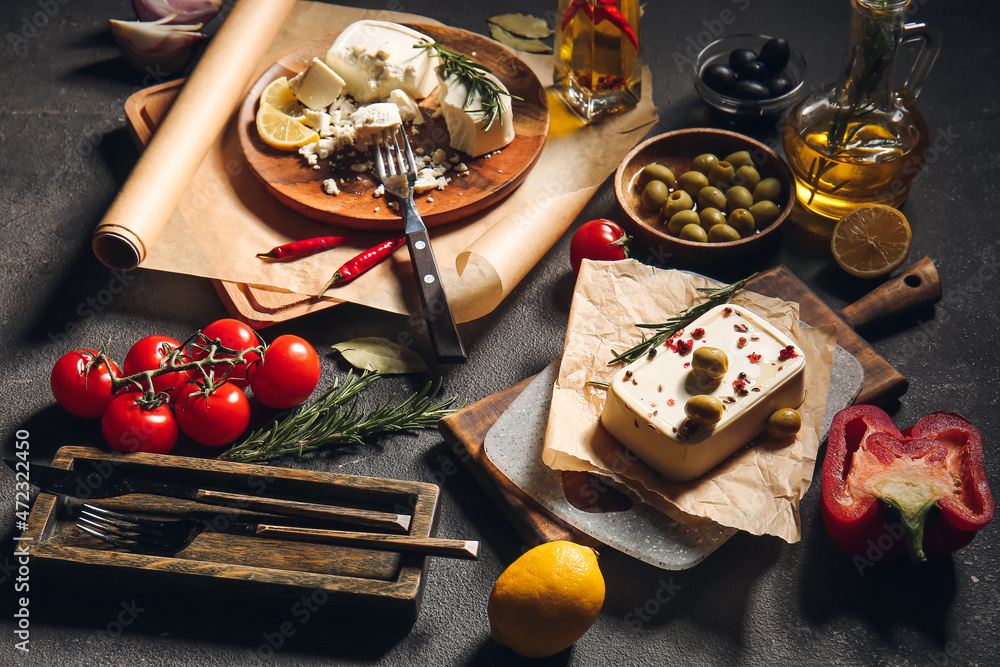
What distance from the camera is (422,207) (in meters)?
2.11

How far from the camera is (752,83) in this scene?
7.48 feet

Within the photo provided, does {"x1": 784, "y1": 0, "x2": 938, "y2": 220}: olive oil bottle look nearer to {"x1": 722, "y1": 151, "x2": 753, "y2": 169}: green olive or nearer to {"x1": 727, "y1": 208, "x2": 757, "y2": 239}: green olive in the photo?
{"x1": 722, "y1": 151, "x2": 753, "y2": 169}: green olive

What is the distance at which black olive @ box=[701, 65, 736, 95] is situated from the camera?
2.29 metres

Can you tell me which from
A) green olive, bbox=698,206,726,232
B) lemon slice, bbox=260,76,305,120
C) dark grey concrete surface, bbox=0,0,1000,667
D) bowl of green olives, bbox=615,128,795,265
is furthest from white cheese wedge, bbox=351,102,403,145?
green olive, bbox=698,206,726,232

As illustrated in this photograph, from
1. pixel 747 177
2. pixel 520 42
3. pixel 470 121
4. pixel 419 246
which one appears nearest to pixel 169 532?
pixel 419 246

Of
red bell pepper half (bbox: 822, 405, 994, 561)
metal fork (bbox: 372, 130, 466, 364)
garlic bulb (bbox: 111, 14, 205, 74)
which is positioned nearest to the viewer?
red bell pepper half (bbox: 822, 405, 994, 561)

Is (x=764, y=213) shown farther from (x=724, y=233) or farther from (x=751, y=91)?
(x=751, y=91)

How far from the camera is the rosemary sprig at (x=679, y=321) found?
1696 mm

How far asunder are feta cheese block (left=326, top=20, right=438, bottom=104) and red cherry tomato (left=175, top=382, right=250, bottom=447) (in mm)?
1029

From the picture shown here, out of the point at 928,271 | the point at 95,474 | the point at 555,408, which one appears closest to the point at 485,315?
the point at 555,408

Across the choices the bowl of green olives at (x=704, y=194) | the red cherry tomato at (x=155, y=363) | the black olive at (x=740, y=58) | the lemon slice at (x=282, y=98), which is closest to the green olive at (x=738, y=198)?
the bowl of green olives at (x=704, y=194)

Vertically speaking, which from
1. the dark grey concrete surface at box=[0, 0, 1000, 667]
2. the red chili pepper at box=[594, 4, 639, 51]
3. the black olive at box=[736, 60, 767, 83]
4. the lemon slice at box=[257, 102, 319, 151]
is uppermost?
the red chili pepper at box=[594, 4, 639, 51]

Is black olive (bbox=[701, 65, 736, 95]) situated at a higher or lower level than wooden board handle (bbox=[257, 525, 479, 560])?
higher

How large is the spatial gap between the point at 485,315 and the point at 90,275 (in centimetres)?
104
